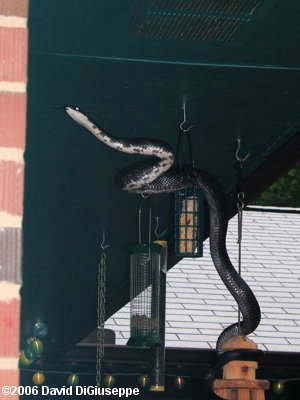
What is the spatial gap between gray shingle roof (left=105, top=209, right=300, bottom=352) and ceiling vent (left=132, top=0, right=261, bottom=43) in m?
4.90

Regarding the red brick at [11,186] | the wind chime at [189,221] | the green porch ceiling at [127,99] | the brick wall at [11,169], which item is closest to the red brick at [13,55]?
the brick wall at [11,169]

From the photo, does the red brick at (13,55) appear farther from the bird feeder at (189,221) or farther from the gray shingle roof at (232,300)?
the gray shingle roof at (232,300)

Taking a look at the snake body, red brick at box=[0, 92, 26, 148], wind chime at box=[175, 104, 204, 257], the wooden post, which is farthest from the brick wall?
wind chime at box=[175, 104, 204, 257]

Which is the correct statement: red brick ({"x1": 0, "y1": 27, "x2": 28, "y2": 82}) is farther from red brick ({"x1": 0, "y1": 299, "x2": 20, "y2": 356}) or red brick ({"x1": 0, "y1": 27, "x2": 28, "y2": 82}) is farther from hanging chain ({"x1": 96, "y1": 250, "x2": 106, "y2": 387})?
hanging chain ({"x1": 96, "y1": 250, "x2": 106, "y2": 387})

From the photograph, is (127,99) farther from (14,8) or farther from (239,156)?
(14,8)

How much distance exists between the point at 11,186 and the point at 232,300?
7752 millimetres

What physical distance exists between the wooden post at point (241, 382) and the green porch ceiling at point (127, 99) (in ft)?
3.44

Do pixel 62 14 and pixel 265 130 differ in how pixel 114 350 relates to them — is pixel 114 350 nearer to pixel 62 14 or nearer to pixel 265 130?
pixel 265 130

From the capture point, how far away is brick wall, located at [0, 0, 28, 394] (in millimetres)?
1284

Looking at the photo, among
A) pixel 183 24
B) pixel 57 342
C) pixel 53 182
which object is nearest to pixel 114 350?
pixel 57 342

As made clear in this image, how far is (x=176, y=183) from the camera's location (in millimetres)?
4637

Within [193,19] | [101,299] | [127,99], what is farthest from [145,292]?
[193,19]

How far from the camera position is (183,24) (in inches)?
136

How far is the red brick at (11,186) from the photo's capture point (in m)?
1.31
